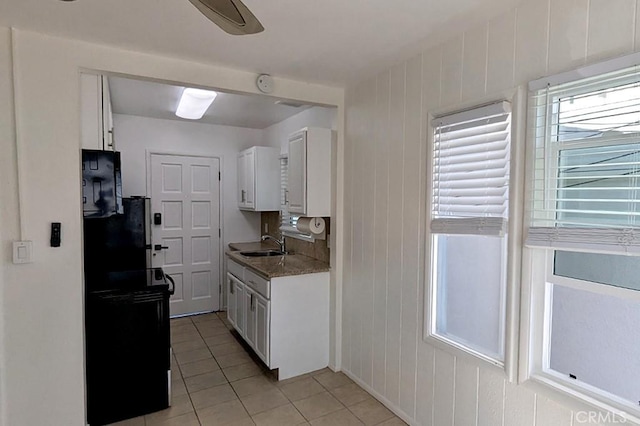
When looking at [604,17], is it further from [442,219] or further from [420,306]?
[420,306]

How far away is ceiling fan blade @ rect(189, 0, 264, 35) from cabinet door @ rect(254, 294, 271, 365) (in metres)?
2.26

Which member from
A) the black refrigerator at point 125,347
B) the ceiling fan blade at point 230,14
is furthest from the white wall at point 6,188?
the ceiling fan blade at point 230,14

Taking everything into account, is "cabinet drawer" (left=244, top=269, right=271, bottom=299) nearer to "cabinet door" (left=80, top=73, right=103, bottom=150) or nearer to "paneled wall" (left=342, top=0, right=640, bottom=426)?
"paneled wall" (left=342, top=0, right=640, bottom=426)

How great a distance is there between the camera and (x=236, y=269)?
3791 millimetres

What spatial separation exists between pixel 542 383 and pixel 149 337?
7.96ft

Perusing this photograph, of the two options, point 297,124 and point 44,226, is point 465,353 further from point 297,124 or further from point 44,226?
point 297,124

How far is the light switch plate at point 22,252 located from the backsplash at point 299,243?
2188 millimetres

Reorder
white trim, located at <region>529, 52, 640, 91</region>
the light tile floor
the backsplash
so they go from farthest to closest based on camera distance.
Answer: the backsplash → the light tile floor → white trim, located at <region>529, 52, 640, 91</region>

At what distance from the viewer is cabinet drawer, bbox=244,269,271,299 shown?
2.98 m

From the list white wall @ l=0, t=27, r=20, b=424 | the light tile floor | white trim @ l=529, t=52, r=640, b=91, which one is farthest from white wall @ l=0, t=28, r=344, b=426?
white trim @ l=529, t=52, r=640, b=91

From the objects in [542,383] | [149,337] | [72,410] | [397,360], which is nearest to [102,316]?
[149,337]

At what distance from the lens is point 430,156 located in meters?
2.20

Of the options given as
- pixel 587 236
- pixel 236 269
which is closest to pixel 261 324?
pixel 236 269

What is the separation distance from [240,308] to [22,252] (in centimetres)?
200
